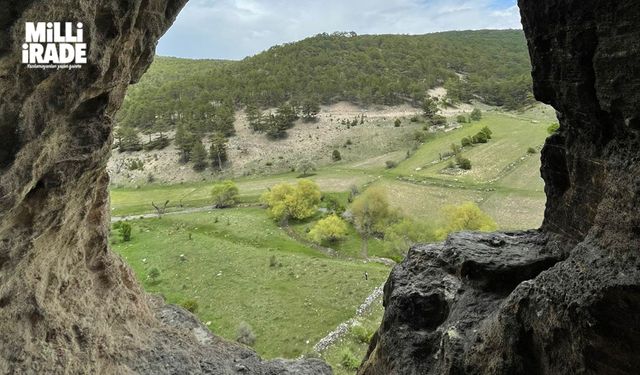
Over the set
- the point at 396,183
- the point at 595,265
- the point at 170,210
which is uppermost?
the point at 595,265

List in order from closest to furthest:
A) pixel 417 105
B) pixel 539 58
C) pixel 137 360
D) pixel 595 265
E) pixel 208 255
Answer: pixel 595 265 < pixel 539 58 < pixel 137 360 < pixel 208 255 < pixel 417 105

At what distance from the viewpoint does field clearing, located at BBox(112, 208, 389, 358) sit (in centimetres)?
4356

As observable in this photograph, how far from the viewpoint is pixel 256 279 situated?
55438mm

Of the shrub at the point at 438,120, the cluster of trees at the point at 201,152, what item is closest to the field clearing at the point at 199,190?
the cluster of trees at the point at 201,152

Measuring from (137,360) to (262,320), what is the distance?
1150 inches

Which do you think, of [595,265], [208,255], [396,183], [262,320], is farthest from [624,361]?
[396,183]

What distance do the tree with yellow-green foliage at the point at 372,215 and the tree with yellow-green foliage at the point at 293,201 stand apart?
11.3 m

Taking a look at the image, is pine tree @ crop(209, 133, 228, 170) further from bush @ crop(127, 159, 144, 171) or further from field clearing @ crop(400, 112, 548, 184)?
field clearing @ crop(400, 112, 548, 184)

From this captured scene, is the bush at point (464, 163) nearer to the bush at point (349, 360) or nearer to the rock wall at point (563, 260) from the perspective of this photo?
the bush at point (349, 360)

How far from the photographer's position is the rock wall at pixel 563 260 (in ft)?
28.4

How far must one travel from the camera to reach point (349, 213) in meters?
78.7

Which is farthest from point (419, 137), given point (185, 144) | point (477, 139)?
point (185, 144)

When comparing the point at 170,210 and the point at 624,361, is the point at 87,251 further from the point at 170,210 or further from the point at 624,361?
the point at 170,210

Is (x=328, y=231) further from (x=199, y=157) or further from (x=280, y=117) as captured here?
(x=280, y=117)
